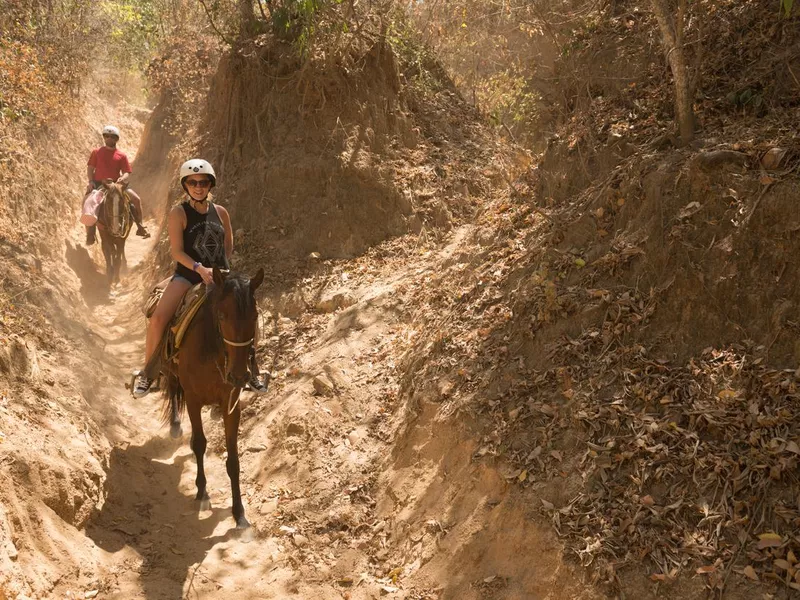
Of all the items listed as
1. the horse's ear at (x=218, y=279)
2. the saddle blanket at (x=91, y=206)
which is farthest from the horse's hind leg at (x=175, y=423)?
the saddle blanket at (x=91, y=206)

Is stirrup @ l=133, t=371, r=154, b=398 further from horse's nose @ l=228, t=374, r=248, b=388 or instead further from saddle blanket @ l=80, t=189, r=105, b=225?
saddle blanket @ l=80, t=189, r=105, b=225

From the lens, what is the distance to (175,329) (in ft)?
21.2

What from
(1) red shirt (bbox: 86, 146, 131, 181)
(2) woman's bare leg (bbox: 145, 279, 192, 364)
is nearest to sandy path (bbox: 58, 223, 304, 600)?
(2) woman's bare leg (bbox: 145, 279, 192, 364)

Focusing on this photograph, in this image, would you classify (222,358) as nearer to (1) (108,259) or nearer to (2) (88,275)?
(2) (88,275)

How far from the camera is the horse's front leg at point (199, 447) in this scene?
6559 mm

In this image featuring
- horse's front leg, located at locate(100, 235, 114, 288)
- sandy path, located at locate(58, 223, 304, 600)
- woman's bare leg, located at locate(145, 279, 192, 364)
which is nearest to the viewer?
sandy path, located at locate(58, 223, 304, 600)

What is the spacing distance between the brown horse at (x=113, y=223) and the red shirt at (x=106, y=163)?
261 mm

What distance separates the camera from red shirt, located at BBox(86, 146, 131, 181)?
12.9 meters

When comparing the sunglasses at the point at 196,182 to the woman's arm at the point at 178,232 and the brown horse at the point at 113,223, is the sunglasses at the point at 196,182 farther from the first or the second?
the brown horse at the point at 113,223

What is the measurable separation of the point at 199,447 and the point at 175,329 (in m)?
1.30

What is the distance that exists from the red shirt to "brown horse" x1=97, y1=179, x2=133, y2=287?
0.86 ft

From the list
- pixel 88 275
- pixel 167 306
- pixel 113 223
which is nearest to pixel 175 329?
pixel 167 306

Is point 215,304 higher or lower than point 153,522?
higher

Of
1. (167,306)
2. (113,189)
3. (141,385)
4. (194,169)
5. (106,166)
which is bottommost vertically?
(141,385)
